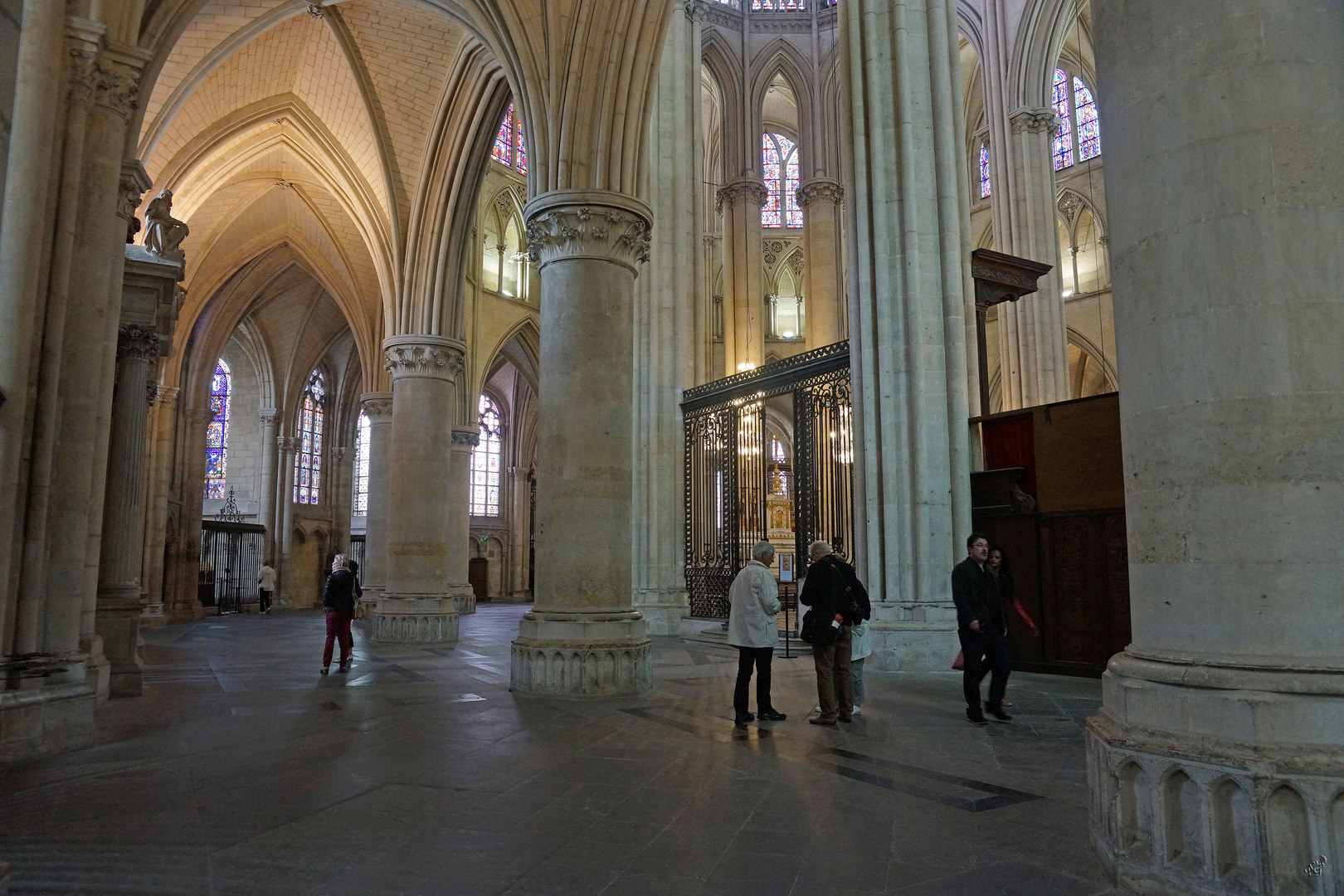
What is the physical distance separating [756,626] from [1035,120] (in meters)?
18.0

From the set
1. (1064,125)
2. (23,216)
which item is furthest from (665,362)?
(1064,125)

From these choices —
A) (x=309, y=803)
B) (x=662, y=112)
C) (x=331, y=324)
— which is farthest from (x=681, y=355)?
(x=331, y=324)

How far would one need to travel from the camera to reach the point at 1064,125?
27047mm

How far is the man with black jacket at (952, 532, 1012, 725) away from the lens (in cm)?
676

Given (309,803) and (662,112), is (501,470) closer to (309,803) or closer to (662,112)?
(662,112)

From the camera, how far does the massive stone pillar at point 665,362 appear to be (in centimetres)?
1515

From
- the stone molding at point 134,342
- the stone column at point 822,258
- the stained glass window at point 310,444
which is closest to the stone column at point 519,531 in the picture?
the stained glass window at point 310,444

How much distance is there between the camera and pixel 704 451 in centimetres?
1588

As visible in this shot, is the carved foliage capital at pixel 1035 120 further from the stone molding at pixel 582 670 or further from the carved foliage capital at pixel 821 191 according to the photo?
the stone molding at pixel 582 670

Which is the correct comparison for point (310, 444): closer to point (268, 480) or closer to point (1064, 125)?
point (268, 480)

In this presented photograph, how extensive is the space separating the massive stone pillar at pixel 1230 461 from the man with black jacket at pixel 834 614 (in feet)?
10.3

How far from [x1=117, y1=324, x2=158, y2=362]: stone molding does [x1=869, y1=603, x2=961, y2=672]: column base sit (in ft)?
30.7

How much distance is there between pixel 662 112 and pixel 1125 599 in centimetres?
1182

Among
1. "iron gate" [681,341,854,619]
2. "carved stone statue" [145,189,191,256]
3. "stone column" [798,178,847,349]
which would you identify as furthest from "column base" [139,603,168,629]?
"stone column" [798,178,847,349]
